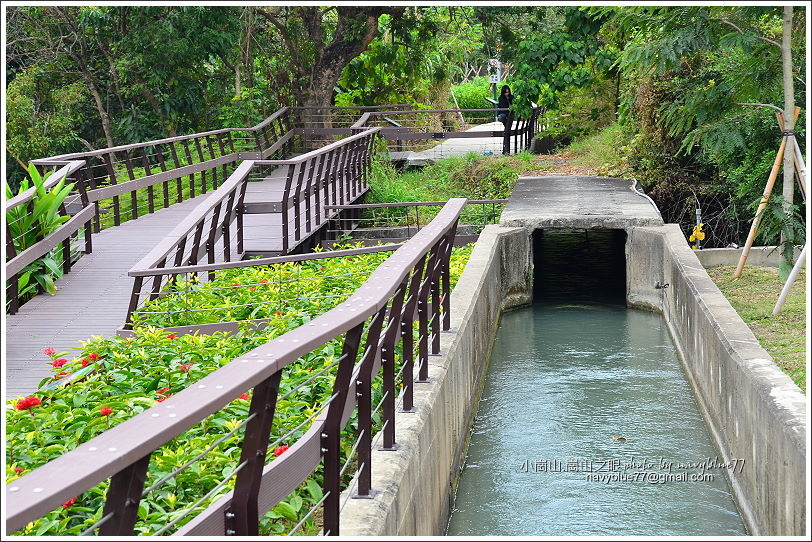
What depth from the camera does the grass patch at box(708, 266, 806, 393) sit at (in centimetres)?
776

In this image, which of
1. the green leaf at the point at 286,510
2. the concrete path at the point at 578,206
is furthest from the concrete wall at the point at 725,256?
the green leaf at the point at 286,510

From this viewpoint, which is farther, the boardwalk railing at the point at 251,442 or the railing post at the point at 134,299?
the railing post at the point at 134,299

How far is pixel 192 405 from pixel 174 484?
7.46 ft

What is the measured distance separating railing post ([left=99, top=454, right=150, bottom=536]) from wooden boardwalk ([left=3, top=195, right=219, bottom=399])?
17.8ft

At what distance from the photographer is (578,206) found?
575 inches

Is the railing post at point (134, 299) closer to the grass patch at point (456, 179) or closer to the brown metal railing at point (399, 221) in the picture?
the brown metal railing at point (399, 221)

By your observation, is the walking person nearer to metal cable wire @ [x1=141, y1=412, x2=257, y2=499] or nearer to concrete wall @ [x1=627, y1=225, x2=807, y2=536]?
concrete wall @ [x1=627, y1=225, x2=807, y2=536]

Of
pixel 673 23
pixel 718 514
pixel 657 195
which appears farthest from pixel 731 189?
pixel 718 514

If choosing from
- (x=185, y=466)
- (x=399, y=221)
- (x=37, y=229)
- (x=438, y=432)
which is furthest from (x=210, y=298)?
(x=399, y=221)

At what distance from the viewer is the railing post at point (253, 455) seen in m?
2.58

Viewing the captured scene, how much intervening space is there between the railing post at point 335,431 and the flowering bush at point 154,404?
0.26 metres

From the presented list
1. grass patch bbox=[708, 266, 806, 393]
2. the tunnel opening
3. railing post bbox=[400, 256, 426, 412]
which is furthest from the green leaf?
the tunnel opening

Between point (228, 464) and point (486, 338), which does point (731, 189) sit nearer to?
point (486, 338)

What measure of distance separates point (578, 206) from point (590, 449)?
6.98 m
